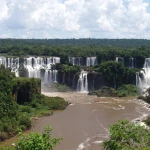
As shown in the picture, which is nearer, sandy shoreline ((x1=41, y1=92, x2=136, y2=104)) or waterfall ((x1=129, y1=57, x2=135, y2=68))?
sandy shoreline ((x1=41, y1=92, x2=136, y2=104))

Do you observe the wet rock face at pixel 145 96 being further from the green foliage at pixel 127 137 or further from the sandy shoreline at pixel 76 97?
the green foliage at pixel 127 137

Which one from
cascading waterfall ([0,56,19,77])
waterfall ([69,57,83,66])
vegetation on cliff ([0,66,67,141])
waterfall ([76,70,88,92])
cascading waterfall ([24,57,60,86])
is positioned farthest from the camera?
waterfall ([69,57,83,66])

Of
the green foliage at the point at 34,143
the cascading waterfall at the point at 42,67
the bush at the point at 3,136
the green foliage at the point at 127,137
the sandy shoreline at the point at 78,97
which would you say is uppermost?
the cascading waterfall at the point at 42,67

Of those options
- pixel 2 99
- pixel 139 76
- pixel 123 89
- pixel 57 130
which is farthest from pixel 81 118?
pixel 139 76

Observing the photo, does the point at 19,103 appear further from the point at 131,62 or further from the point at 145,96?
the point at 131,62

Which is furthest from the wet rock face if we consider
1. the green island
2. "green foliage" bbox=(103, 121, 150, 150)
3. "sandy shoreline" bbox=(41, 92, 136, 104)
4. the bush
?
"green foliage" bbox=(103, 121, 150, 150)

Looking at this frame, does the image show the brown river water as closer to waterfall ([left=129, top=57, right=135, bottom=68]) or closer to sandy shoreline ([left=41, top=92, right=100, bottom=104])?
sandy shoreline ([left=41, top=92, right=100, bottom=104])

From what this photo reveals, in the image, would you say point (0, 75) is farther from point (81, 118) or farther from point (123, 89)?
point (123, 89)

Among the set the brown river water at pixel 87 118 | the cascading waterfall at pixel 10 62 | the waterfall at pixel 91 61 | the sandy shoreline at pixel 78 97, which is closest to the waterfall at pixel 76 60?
the waterfall at pixel 91 61


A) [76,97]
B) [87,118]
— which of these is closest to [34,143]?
[87,118]
